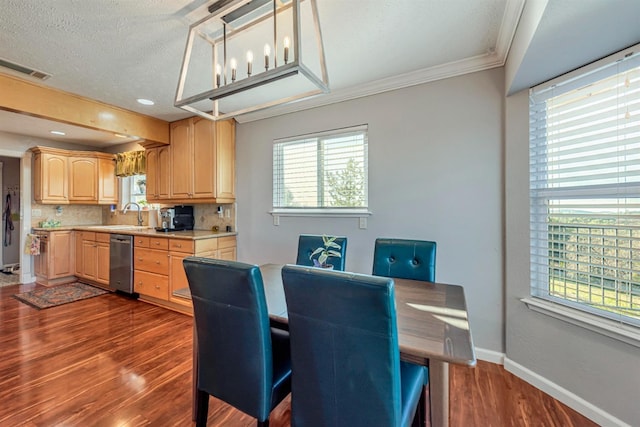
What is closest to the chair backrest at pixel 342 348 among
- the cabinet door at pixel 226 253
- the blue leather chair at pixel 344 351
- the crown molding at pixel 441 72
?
the blue leather chair at pixel 344 351

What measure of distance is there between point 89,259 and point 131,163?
5.31 ft

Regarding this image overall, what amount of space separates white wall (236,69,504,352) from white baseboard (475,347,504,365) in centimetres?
4

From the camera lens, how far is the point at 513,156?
2105 mm

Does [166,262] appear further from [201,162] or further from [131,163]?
[131,163]

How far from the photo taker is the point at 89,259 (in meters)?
4.36

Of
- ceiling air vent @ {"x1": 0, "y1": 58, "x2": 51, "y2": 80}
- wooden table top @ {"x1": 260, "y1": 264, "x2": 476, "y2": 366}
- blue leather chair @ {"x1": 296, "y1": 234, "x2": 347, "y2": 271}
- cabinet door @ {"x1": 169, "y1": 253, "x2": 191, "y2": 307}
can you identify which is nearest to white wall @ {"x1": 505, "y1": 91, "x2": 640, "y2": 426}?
wooden table top @ {"x1": 260, "y1": 264, "x2": 476, "y2": 366}

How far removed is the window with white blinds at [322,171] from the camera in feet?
9.29

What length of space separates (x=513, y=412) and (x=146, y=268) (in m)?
3.91

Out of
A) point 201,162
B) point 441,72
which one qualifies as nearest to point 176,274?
point 201,162

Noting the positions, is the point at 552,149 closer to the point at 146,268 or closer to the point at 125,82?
the point at 125,82

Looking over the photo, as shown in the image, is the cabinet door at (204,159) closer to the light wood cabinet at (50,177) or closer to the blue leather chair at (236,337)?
the blue leather chair at (236,337)

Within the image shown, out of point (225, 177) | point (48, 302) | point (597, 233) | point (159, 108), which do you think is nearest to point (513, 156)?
point (597, 233)

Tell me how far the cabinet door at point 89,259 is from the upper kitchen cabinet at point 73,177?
2.92 ft

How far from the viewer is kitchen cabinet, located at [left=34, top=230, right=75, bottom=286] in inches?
172
